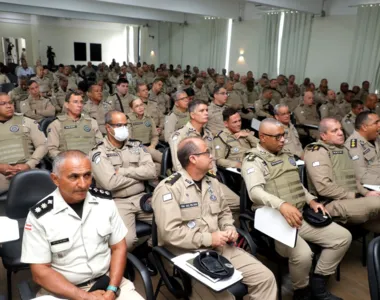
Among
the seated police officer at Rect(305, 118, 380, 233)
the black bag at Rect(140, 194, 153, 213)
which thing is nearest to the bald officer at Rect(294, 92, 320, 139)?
the seated police officer at Rect(305, 118, 380, 233)

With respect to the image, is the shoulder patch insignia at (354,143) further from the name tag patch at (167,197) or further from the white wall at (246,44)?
the white wall at (246,44)

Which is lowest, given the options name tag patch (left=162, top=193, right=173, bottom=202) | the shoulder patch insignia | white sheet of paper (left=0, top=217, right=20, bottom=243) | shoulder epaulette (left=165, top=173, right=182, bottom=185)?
white sheet of paper (left=0, top=217, right=20, bottom=243)

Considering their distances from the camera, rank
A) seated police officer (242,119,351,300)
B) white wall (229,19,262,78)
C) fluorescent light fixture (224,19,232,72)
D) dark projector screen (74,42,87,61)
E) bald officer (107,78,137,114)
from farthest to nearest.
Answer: dark projector screen (74,42,87,61) → fluorescent light fixture (224,19,232,72) → white wall (229,19,262,78) → bald officer (107,78,137,114) → seated police officer (242,119,351,300)

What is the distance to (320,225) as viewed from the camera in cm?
241

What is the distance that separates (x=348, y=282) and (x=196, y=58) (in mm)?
12264

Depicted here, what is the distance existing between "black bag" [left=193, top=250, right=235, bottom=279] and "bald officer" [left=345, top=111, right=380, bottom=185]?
2.01 meters

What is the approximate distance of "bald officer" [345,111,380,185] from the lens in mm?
3129

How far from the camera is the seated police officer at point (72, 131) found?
372cm

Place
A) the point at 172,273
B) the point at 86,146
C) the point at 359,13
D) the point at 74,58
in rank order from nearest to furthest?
the point at 172,273 → the point at 86,146 → the point at 359,13 → the point at 74,58

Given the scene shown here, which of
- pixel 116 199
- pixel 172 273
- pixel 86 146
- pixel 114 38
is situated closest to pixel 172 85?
pixel 86 146

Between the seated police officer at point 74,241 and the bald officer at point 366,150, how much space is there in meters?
2.34

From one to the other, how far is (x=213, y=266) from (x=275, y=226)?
25.8 inches

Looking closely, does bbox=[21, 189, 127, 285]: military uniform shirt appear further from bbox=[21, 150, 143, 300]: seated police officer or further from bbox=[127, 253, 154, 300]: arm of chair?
bbox=[127, 253, 154, 300]: arm of chair

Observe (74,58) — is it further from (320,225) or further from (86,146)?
(320,225)
